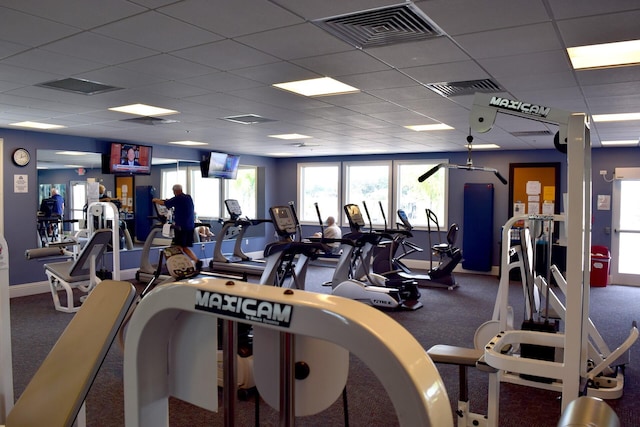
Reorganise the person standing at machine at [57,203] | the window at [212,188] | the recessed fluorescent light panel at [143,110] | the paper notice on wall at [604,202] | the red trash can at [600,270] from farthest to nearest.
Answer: the window at [212,188], the paper notice on wall at [604,202], the person standing at machine at [57,203], the red trash can at [600,270], the recessed fluorescent light panel at [143,110]

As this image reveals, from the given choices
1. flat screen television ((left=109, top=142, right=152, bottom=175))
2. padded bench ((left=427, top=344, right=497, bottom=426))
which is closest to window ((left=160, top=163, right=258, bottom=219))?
flat screen television ((left=109, top=142, right=152, bottom=175))

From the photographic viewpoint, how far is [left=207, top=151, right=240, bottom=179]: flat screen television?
10203 millimetres

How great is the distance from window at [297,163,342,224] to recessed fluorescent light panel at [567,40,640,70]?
7.97 metres

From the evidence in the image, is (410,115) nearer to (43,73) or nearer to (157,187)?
(43,73)

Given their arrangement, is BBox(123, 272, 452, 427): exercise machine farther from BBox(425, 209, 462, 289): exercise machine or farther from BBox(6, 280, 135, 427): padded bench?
BBox(425, 209, 462, 289): exercise machine

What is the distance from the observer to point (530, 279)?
381 cm

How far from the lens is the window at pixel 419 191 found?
10234 mm

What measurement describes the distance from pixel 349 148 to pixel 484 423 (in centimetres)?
734

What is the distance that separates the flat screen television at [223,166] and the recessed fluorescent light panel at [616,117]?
699 cm

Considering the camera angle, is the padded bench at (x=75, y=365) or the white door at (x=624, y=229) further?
the white door at (x=624, y=229)

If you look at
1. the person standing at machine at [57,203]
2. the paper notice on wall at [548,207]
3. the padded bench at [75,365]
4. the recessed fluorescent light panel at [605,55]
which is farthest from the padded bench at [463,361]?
Result: the person standing at machine at [57,203]

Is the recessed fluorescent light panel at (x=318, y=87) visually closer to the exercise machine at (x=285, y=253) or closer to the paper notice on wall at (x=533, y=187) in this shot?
the exercise machine at (x=285, y=253)

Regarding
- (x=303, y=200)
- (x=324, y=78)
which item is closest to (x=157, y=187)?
(x=303, y=200)

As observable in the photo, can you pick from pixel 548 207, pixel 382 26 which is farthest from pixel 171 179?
pixel 382 26
